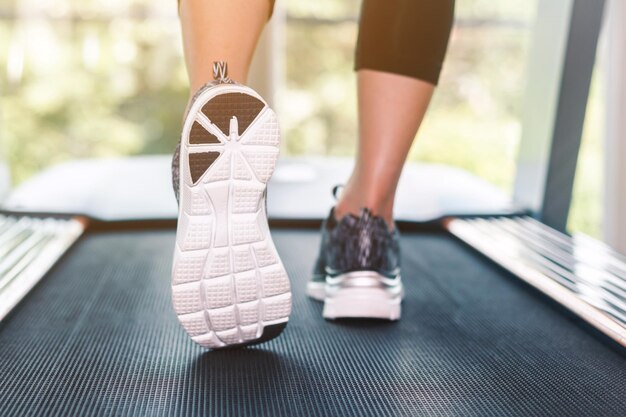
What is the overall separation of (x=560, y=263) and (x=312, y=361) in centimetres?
72

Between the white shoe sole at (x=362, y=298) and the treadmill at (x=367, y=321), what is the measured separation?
0.7 inches

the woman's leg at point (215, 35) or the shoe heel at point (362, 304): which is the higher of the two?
the woman's leg at point (215, 35)

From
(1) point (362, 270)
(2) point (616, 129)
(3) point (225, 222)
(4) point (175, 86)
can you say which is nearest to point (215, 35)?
(3) point (225, 222)

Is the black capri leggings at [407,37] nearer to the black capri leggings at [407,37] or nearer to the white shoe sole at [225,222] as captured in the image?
the black capri leggings at [407,37]

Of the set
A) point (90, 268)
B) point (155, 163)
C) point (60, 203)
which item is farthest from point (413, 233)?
point (155, 163)

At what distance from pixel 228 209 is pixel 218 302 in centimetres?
12

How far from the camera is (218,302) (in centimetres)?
90

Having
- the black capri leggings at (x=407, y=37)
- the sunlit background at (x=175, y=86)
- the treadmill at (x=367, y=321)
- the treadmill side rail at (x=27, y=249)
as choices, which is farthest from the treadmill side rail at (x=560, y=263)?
the sunlit background at (x=175, y=86)

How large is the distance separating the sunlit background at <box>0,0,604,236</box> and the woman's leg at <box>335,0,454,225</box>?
1.95 metres

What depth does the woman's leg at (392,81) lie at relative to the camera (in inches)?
44.6

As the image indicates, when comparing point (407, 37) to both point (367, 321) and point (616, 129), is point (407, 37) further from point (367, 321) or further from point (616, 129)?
point (616, 129)

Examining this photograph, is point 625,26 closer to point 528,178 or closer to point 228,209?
point 528,178

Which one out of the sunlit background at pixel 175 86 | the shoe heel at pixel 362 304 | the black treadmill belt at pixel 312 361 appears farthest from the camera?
the sunlit background at pixel 175 86

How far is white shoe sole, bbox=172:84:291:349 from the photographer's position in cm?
87
